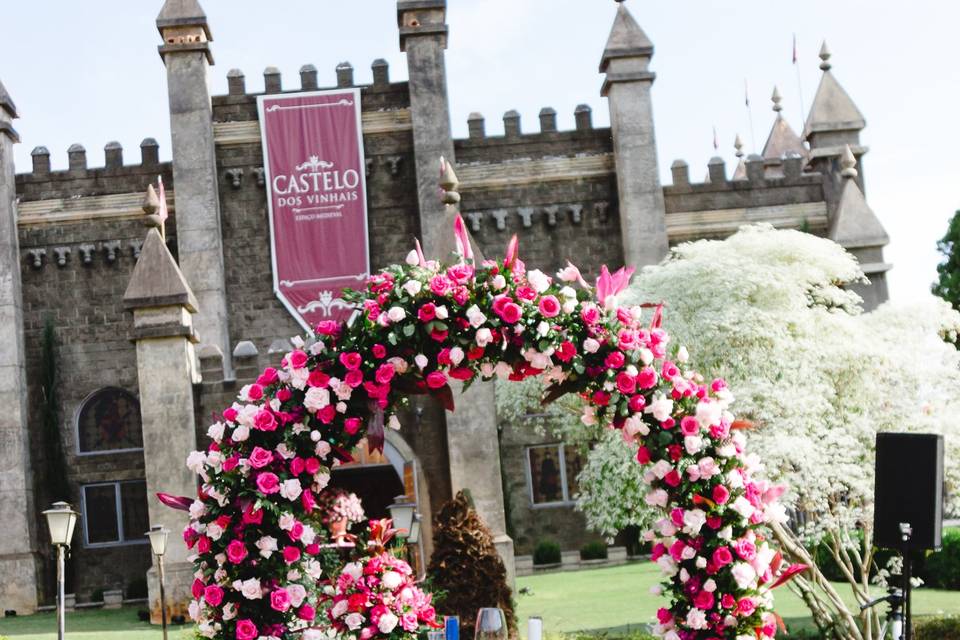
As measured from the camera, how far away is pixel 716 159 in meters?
29.2

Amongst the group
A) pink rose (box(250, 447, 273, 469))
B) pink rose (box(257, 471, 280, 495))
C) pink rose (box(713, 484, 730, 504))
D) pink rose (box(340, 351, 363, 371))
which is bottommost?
pink rose (box(713, 484, 730, 504))

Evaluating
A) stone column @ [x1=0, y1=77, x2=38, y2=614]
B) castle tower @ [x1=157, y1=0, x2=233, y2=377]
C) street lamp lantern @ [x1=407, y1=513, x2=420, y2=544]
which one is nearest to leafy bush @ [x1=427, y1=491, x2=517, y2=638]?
street lamp lantern @ [x1=407, y1=513, x2=420, y2=544]

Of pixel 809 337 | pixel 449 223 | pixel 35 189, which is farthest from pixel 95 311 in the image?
pixel 809 337

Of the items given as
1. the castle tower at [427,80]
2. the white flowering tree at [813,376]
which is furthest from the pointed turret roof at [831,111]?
the white flowering tree at [813,376]

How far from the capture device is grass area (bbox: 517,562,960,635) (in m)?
18.4

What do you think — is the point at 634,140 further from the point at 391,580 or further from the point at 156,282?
the point at 391,580

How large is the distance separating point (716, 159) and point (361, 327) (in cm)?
2179

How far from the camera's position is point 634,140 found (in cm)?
2823

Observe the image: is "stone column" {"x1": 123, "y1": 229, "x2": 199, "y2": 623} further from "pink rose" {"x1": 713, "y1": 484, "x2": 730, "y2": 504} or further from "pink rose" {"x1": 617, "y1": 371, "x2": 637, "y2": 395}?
"pink rose" {"x1": 713, "y1": 484, "x2": 730, "y2": 504}

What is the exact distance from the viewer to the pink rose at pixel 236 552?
836 cm

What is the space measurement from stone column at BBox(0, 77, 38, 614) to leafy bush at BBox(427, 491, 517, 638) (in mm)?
13006

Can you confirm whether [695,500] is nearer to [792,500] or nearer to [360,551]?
[360,551]

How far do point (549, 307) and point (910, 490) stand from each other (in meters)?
3.09

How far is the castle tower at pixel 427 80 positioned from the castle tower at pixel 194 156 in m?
4.51
